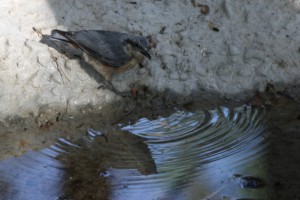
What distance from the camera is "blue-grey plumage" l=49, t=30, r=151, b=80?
240 inches

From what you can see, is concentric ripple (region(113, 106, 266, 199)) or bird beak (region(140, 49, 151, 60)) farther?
bird beak (region(140, 49, 151, 60))

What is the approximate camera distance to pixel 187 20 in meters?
6.77

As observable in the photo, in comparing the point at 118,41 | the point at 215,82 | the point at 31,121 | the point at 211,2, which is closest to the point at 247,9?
the point at 211,2

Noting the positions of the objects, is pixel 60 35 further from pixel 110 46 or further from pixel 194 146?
pixel 194 146

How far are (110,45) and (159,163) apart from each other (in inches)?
61.4

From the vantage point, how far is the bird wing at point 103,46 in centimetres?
611

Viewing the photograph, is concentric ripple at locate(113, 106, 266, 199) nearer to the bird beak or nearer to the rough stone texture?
the rough stone texture

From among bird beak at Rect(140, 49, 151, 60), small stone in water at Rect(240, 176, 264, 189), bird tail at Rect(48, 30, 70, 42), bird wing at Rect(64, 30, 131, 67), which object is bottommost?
small stone in water at Rect(240, 176, 264, 189)

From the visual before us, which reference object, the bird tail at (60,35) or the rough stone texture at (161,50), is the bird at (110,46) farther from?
the rough stone texture at (161,50)

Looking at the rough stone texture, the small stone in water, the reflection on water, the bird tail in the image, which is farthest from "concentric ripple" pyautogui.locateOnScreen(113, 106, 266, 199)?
the bird tail

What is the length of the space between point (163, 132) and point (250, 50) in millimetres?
1596

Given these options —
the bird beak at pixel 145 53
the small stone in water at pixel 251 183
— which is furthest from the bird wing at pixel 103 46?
the small stone in water at pixel 251 183

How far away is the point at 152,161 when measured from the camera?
209 inches

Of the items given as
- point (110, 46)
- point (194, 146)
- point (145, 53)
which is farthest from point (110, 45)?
point (194, 146)
